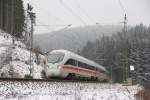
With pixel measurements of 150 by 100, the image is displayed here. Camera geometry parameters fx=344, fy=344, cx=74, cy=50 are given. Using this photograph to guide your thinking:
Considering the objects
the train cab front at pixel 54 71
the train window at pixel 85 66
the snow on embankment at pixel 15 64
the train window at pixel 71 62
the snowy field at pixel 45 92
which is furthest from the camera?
the snow on embankment at pixel 15 64

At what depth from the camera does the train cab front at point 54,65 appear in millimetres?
29109

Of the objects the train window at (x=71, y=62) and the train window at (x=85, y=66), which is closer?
the train window at (x=71, y=62)

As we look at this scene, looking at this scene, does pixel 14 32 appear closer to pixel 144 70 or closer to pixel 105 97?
pixel 144 70

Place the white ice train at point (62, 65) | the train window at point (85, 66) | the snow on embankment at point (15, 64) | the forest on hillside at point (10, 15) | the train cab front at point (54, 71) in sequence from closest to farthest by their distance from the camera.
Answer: the train cab front at point (54, 71)
the white ice train at point (62, 65)
the train window at point (85, 66)
the snow on embankment at point (15, 64)
the forest on hillside at point (10, 15)

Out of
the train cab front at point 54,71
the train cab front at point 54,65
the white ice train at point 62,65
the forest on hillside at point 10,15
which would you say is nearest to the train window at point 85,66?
the white ice train at point 62,65

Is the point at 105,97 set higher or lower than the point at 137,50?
lower

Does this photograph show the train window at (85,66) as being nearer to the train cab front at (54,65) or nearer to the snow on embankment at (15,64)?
the train cab front at (54,65)

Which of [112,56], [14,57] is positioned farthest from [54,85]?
[112,56]

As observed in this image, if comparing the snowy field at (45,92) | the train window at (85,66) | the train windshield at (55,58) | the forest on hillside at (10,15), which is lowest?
the snowy field at (45,92)

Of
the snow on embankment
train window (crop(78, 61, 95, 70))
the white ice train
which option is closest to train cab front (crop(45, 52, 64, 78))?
the white ice train

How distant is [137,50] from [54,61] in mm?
63977

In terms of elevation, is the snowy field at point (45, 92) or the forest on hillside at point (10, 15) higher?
the forest on hillside at point (10, 15)

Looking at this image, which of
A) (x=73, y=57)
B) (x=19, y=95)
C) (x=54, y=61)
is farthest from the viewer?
(x=73, y=57)

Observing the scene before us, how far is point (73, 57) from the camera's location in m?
31.6
